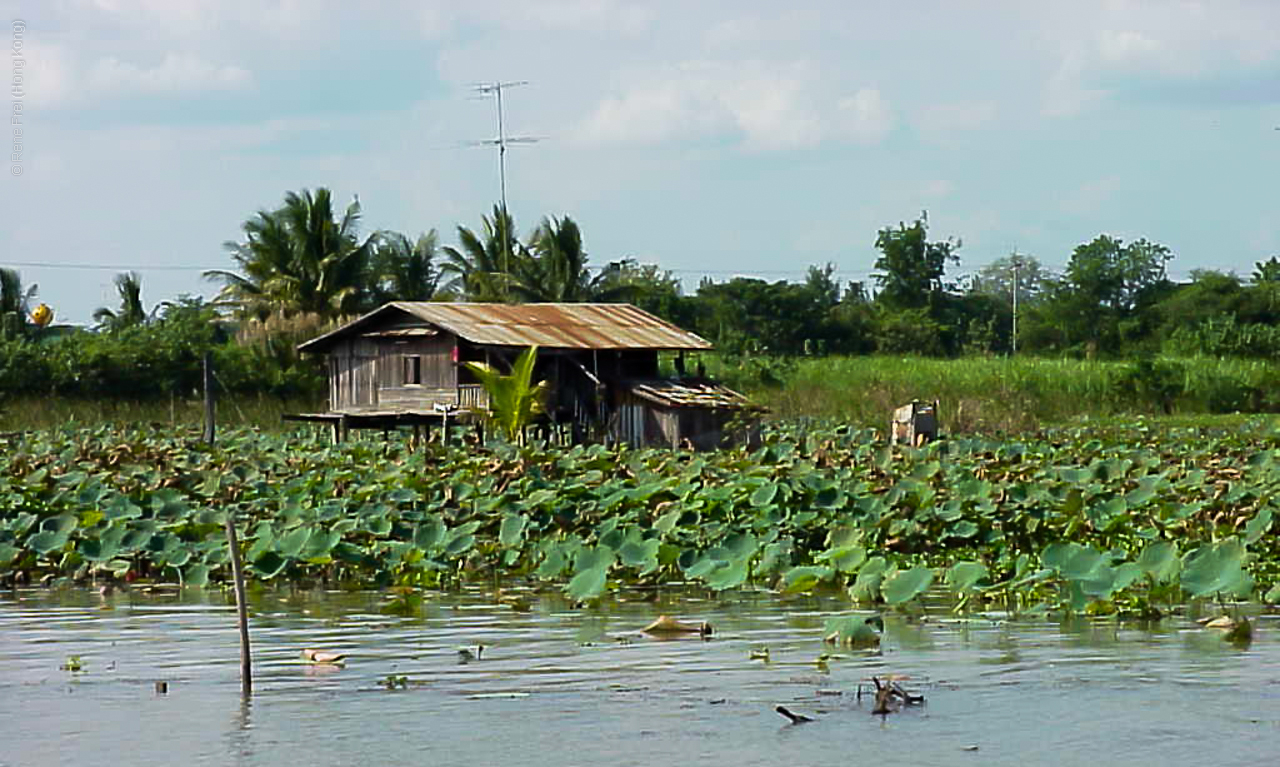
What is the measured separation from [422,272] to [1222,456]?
26.1 m

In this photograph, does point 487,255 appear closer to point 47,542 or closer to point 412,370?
point 412,370

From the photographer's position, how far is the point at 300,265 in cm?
3712

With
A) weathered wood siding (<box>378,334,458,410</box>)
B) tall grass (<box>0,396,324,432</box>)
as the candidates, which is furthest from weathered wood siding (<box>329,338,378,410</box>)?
tall grass (<box>0,396,324,432</box>)

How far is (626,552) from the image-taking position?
29.4 feet

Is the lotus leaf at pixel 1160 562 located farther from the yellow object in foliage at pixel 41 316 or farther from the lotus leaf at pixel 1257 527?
the yellow object in foliage at pixel 41 316

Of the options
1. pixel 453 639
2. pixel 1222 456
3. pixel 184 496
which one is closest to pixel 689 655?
pixel 453 639

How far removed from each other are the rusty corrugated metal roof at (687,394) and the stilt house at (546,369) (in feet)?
0.06

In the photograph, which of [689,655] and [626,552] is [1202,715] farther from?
[626,552]

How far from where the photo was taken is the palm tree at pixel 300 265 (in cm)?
3694

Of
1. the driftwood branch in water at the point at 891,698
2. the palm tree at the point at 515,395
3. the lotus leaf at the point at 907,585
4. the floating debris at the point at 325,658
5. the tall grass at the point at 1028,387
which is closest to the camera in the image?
the driftwood branch in water at the point at 891,698

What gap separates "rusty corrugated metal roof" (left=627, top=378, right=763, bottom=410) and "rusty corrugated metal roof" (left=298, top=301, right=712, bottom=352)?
0.65 m

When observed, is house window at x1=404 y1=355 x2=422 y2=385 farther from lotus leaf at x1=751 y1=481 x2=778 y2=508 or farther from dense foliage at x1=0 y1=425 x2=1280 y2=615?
lotus leaf at x1=751 y1=481 x2=778 y2=508

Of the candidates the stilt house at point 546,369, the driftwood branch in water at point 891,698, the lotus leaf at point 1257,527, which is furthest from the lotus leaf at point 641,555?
the stilt house at point 546,369

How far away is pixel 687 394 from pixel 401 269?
54.9ft
